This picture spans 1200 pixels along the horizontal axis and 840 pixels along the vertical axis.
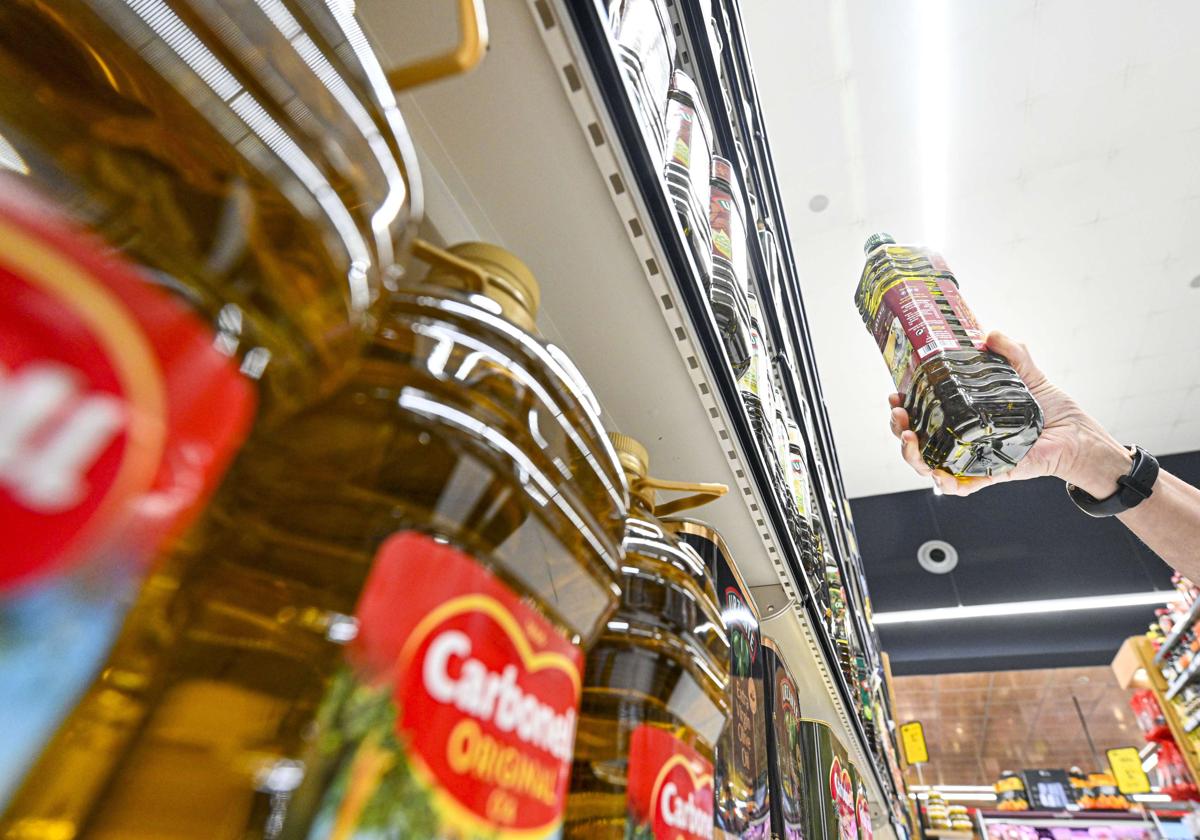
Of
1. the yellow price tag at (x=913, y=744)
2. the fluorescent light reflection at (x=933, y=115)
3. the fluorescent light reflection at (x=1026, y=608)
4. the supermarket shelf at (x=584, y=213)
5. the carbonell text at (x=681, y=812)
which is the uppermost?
the fluorescent light reflection at (x=933, y=115)

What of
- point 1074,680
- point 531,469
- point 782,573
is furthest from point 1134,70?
point 1074,680

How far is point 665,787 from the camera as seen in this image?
0.41 metres

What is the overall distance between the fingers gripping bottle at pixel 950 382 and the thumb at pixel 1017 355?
0.16 meters

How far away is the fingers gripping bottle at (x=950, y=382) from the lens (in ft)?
3.54

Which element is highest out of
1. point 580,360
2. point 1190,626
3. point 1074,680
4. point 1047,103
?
point 1047,103

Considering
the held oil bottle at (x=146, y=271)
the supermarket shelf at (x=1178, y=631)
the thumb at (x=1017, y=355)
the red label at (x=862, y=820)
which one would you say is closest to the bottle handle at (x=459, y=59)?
the held oil bottle at (x=146, y=271)

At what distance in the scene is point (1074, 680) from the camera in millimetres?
8570

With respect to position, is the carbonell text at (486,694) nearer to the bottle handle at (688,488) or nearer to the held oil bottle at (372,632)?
the held oil bottle at (372,632)

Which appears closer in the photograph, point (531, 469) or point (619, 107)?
point (531, 469)

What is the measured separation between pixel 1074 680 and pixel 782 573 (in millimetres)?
9826

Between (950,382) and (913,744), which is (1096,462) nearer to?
(950,382)

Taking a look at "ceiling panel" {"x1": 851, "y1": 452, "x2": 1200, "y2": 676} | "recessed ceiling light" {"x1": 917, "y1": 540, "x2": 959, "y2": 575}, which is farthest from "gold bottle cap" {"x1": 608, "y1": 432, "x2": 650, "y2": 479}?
"recessed ceiling light" {"x1": 917, "y1": 540, "x2": 959, "y2": 575}

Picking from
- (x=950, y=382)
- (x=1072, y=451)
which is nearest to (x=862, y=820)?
(x=950, y=382)

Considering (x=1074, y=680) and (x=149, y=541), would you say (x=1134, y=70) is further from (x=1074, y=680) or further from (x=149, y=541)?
(x=1074, y=680)
